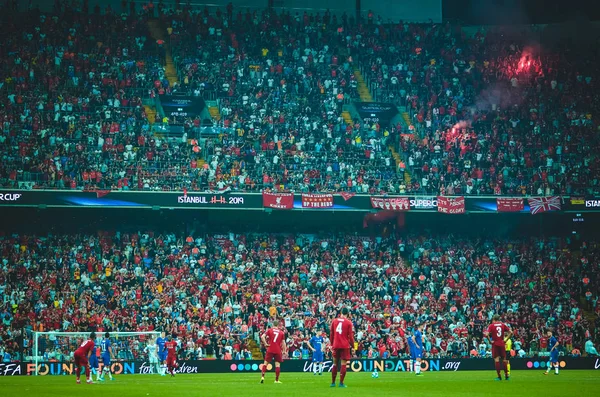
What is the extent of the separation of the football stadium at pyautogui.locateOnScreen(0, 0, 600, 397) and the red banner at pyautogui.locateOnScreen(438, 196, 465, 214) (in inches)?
6.5

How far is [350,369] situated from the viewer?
141ft

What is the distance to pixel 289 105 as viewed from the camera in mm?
55812

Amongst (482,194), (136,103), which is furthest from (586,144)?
(136,103)

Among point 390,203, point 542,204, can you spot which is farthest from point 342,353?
point 542,204

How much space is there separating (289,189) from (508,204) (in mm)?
12629

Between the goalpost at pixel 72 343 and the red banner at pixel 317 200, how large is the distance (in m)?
12.2

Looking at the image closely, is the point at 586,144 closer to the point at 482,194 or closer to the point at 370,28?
the point at 482,194

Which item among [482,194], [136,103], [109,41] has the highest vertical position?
Answer: [109,41]

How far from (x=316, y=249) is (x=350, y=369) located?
10.1m

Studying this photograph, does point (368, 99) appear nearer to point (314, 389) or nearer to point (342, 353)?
point (342, 353)

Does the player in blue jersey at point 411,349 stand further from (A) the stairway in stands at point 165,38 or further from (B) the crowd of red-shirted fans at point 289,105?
(A) the stairway in stands at point 165,38

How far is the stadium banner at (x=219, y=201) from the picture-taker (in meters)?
47.2

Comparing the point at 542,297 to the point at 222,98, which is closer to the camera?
the point at 542,297

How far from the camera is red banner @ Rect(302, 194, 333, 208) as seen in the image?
49688mm
